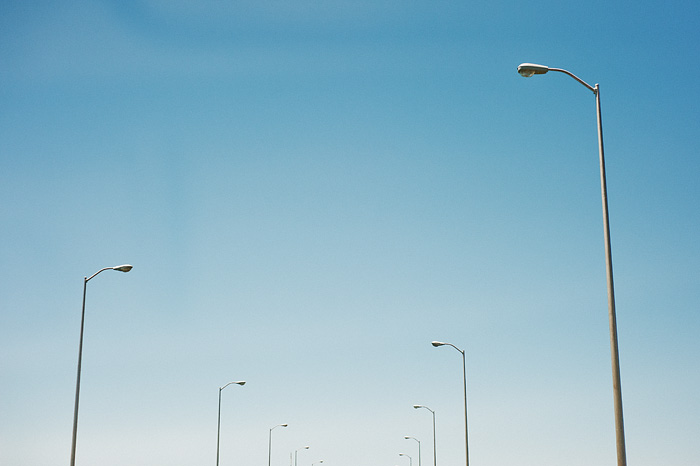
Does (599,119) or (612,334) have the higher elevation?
(599,119)

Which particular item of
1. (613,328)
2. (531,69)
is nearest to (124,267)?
(531,69)

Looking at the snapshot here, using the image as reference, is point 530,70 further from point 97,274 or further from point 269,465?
point 269,465

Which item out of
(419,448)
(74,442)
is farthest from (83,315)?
(419,448)

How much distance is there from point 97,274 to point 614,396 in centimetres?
2157

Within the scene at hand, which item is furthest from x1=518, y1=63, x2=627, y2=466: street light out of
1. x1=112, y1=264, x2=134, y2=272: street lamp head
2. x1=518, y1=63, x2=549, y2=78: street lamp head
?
x1=112, y1=264, x2=134, y2=272: street lamp head

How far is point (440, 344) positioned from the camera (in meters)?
46.3

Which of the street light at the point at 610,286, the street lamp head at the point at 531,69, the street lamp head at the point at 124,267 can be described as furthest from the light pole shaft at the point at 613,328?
the street lamp head at the point at 124,267

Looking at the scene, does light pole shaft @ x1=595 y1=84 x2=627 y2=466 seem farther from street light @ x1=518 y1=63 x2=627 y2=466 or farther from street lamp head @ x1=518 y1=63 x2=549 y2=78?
street lamp head @ x1=518 y1=63 x2=549 y2=78

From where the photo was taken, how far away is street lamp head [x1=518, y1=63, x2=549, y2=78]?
64.6ft

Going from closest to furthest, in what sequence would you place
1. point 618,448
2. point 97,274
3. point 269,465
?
point 618,448
point 97,274
point 269,465

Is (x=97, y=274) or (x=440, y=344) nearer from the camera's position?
(x=97, y=274)

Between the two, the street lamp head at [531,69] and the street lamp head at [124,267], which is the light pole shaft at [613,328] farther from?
the street lamp head at [124,267]

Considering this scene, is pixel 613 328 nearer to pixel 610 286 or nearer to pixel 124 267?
pixel 610 286

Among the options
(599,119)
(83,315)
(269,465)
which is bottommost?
(269,465)
